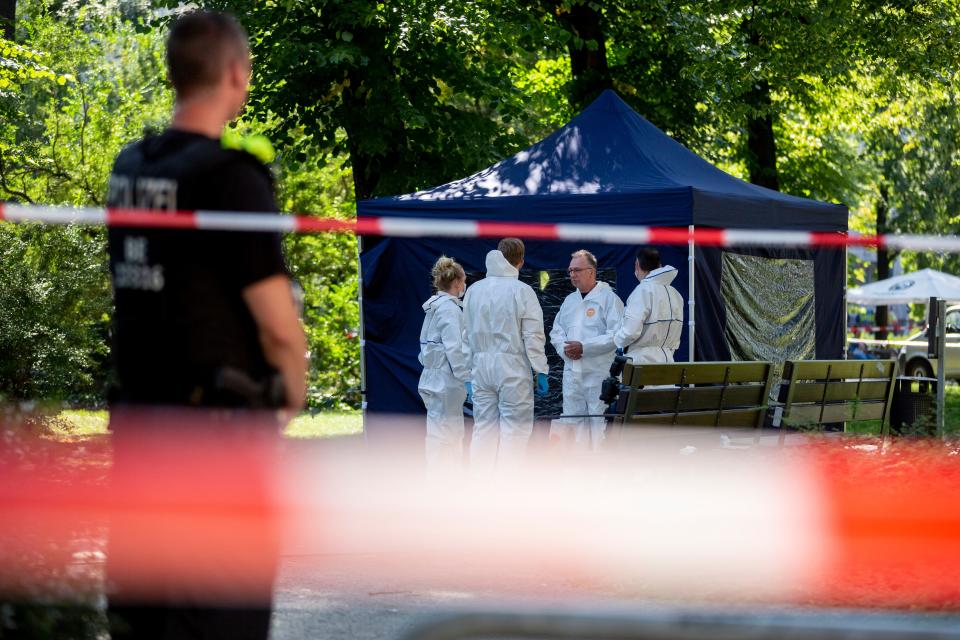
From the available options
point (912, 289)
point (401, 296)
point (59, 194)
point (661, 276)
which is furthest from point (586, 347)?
point (912, 289)

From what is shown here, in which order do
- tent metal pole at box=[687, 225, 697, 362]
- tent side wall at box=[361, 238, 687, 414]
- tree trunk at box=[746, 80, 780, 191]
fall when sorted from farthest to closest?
tree trunk at box=[746, 80, 780, 191] < tent side wall at box=[361, 238, 687, 414] < tent metal pole at box=[687, 225, 697, 362]

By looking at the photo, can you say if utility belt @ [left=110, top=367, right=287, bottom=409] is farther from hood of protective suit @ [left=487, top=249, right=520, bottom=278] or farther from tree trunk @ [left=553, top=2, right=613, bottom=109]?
tree trunk @ [left=553, top=2, right=613, bottom=109]

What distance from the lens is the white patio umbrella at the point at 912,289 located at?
111ft

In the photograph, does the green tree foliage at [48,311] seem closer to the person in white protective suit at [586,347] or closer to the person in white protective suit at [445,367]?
the person in white protective suit at [445,367]

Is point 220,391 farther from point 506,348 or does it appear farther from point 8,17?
point 8,17

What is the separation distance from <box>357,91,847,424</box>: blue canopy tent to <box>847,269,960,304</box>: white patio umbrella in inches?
822

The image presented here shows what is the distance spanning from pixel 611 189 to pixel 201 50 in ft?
29.2

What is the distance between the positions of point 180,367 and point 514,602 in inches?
138

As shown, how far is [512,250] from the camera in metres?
10.0

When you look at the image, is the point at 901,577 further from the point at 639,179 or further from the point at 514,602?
the point at 639,179

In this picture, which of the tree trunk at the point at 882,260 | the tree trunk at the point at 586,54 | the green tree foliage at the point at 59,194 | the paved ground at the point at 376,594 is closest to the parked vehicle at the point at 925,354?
the tree trunk at the point at 882,260

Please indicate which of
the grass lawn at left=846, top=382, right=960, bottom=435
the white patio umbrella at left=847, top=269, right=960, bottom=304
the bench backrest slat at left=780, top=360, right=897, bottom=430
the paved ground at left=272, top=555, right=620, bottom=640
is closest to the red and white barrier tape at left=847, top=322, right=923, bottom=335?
the white patio umbrella at left=847, top=269, right=960, bottom=304

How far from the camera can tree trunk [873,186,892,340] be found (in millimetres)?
40494

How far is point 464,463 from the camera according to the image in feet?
36.7
